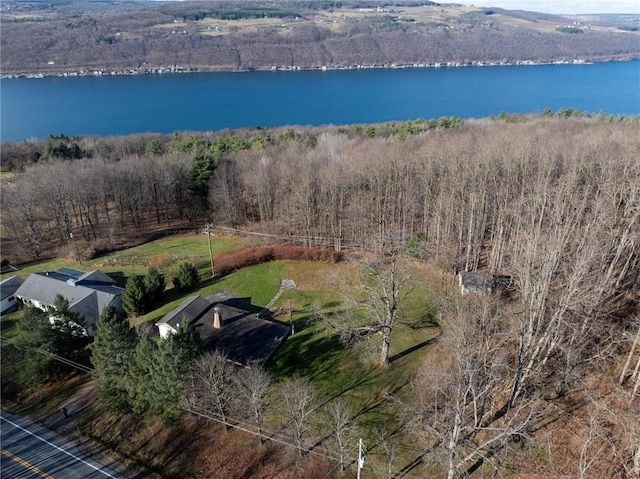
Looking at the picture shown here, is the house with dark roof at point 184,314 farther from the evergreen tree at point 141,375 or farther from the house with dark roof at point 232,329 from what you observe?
the evergreen tree at point 141,375

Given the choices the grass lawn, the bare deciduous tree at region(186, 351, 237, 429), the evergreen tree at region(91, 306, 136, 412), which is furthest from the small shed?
the evergreen tree at region(91, 306, 136, 412)

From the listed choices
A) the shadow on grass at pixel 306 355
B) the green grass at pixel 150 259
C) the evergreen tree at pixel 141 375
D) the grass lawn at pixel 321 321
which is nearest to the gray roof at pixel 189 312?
the grass lawn at pixel 321 321

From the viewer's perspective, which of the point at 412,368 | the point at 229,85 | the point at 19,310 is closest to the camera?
the point at 412,368

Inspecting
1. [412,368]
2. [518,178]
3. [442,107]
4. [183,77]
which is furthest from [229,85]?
[412,368]

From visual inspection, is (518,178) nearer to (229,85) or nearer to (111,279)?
(111,279)

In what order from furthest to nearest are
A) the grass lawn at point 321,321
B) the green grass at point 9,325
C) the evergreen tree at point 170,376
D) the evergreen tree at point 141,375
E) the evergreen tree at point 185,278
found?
the evergreen tree at point 185,278 < the green grass at point 9,325 < the grass lawn at point 321,321 < the evergreen tree at point 141,375 < the evergreen tree at point 170,376

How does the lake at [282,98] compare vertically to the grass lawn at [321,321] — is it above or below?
above
